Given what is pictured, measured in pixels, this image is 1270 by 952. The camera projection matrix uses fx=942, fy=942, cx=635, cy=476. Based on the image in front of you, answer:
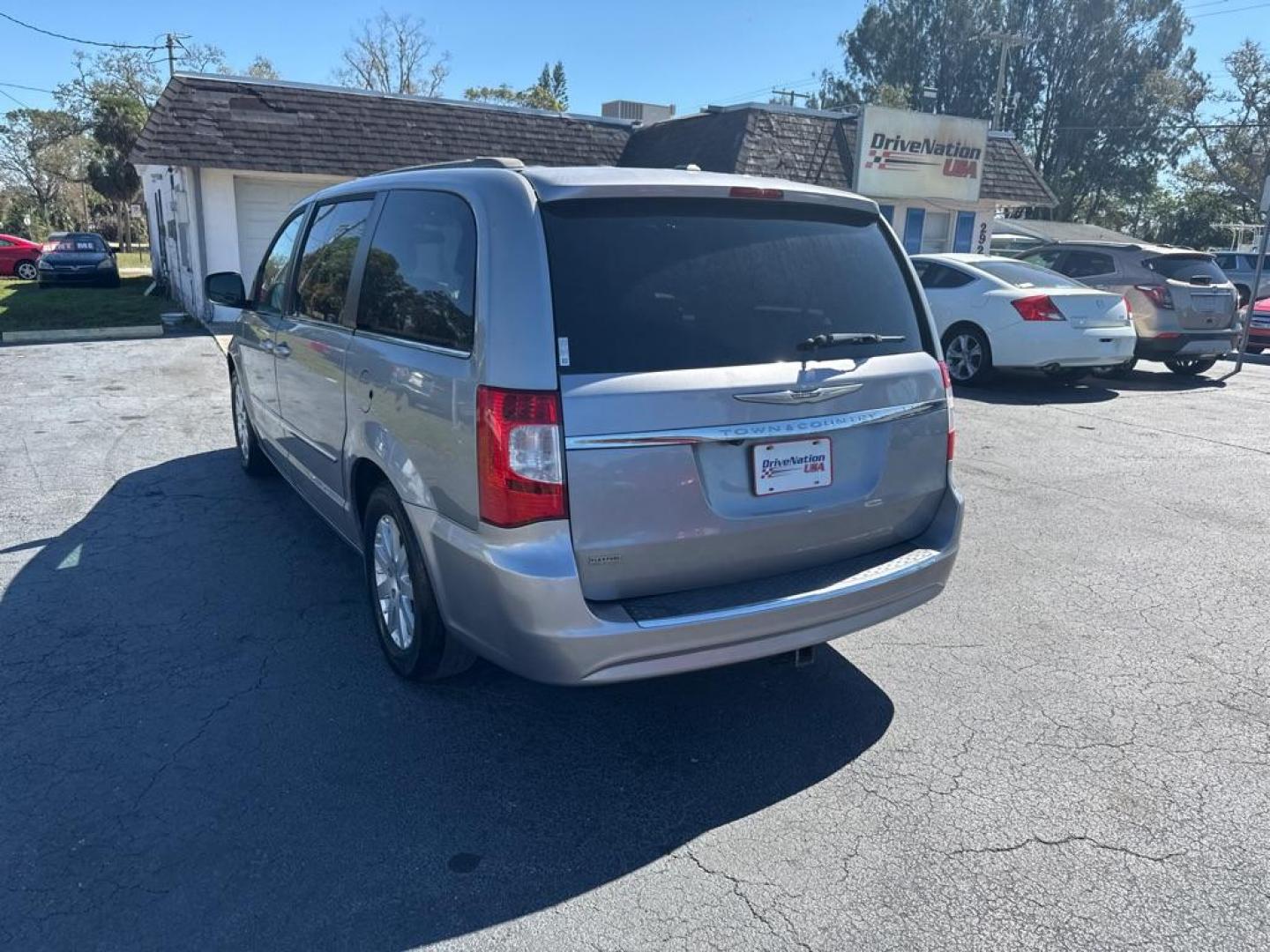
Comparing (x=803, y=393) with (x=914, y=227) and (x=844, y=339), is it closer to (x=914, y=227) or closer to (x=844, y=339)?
(x=844, y=339)

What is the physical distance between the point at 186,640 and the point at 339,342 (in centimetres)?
146

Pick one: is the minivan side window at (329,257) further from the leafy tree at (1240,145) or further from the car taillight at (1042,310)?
the leafy tree at (1240,145)

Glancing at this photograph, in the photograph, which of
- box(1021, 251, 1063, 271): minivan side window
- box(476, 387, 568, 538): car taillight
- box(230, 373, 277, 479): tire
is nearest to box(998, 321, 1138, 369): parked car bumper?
box(1021, 251, 1063, 271): minivan side window

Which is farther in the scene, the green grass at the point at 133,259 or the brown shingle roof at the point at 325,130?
the green grass at the point at 133,259

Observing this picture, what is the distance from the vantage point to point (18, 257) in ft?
89.4

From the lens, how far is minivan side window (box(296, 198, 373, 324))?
420cm

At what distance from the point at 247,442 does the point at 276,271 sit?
160 centimetres

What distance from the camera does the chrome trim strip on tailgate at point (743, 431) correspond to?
281 centimetres

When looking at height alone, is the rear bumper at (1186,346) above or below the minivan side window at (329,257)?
below

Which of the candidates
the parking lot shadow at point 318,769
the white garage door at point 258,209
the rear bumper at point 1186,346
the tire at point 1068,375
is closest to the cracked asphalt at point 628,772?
the parking lot shadow at point 318,769

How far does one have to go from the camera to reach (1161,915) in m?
2.55

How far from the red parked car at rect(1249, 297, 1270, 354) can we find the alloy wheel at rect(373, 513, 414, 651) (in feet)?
54.0

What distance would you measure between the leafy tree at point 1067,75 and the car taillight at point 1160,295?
38.9 metres

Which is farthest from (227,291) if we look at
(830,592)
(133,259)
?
(133,259)
